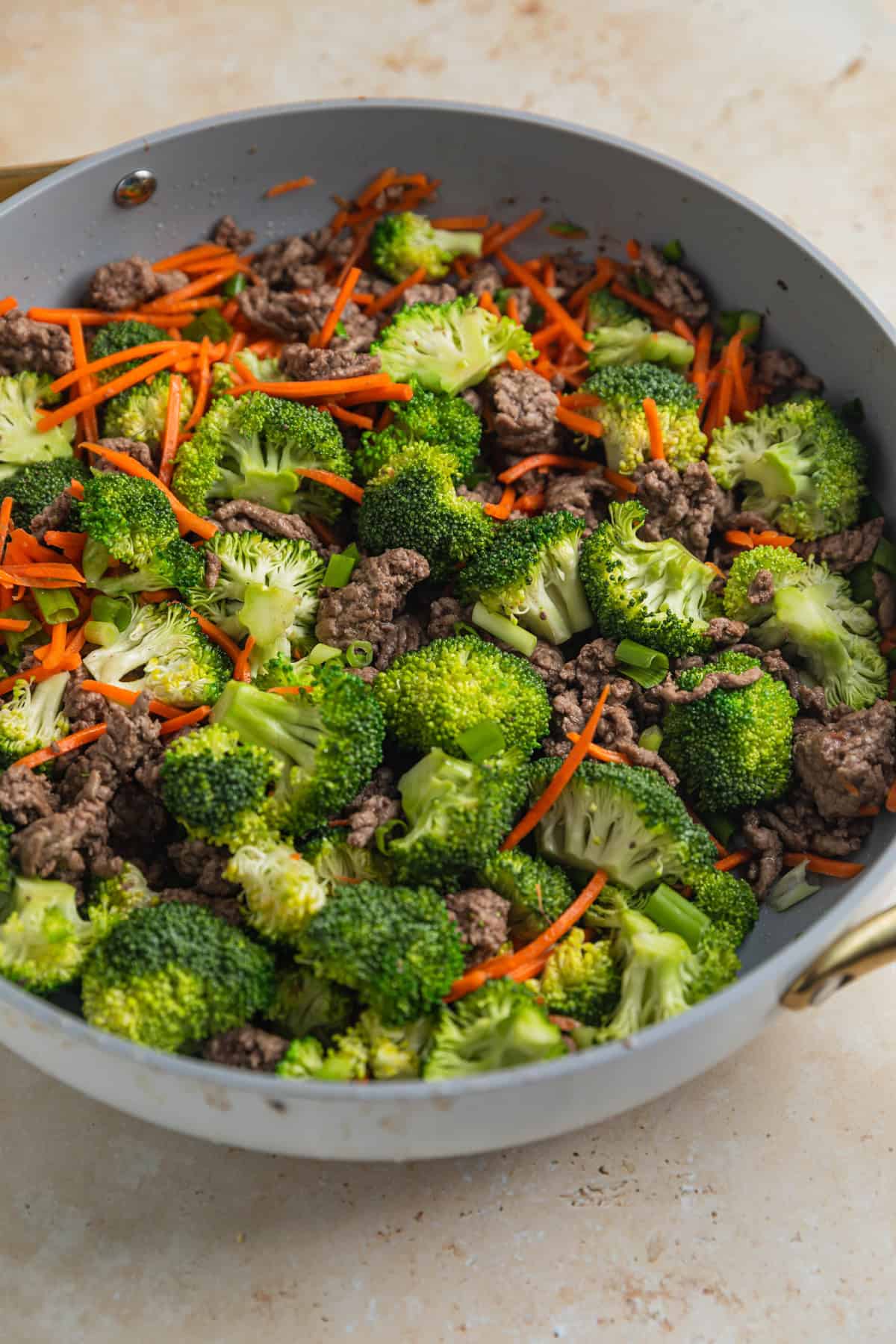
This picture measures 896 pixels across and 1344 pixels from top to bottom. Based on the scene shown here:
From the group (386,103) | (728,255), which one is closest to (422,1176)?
(728,255)

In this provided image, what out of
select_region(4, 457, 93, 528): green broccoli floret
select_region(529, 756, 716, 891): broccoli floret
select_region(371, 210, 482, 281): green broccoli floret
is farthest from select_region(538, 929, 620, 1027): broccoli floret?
select_region(371, 210, 482, 281): green broccoli floret

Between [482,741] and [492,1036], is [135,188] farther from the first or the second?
[492,1036]

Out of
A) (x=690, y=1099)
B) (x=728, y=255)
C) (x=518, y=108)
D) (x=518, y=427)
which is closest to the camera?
(x=690, y=1099)

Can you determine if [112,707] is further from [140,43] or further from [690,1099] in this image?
[140,43]

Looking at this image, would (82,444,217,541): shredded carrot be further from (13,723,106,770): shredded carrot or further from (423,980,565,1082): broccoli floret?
(423,980,565,1082): broccoli floret

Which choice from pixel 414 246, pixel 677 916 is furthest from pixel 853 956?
pixel 414 246

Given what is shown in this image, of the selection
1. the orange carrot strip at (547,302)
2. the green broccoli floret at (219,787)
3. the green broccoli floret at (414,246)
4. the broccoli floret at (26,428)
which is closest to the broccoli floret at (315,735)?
the green broccoli floret at (219,787)
